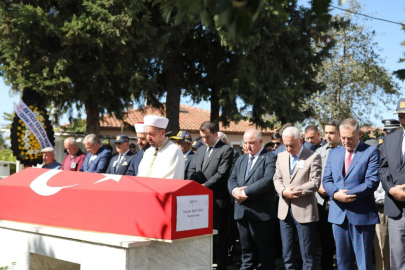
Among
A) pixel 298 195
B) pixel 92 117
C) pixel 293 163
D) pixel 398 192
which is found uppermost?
pixel 92 117

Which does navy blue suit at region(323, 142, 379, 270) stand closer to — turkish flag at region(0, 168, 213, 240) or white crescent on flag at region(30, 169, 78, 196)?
turkish flag at region(0, 168, 213, 240)

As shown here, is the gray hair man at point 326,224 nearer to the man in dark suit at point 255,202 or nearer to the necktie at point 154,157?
the man in dark suit at point 255,202

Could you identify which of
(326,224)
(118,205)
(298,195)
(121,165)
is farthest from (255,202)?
(121,165)

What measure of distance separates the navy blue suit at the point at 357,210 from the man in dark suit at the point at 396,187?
12 centimetres

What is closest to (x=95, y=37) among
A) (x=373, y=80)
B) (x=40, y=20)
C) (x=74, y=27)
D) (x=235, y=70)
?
(x=74, y=27)

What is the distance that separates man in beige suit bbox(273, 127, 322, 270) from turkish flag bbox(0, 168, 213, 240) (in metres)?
1.36

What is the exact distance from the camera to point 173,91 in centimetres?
1825

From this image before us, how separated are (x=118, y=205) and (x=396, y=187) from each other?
2.68 m

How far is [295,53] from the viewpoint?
18359 millimetres

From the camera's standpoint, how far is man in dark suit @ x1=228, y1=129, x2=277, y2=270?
565 cm

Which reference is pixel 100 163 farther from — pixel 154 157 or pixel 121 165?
pixel 154 157

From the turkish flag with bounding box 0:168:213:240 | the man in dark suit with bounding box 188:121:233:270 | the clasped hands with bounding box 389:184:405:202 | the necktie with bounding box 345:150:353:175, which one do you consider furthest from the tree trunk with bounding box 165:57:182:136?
the clasped hands with bounding box 389:184:405:202

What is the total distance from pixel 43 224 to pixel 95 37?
31.2 feet

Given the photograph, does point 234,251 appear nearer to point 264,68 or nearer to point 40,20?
point 40,20
